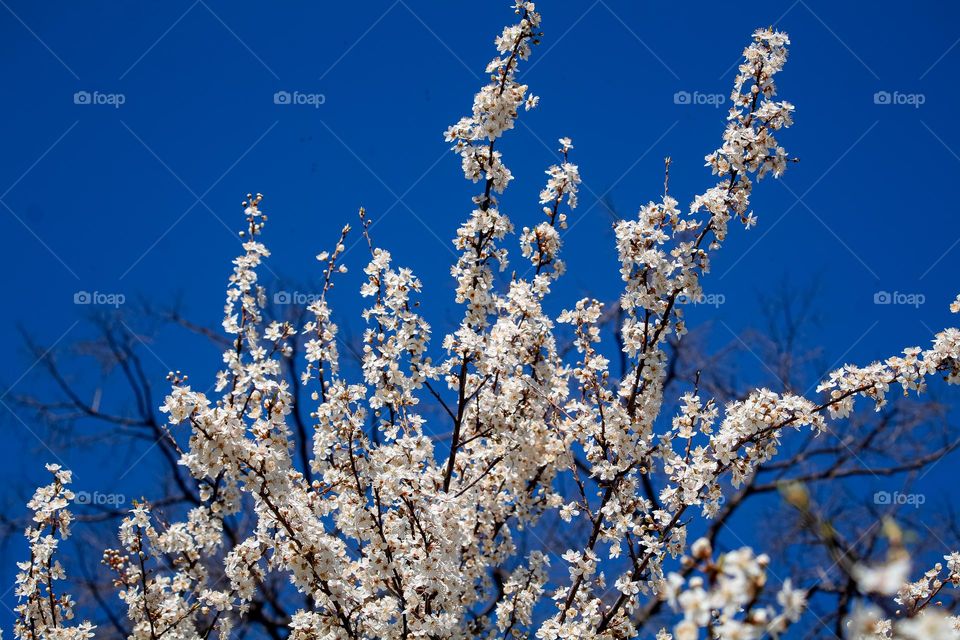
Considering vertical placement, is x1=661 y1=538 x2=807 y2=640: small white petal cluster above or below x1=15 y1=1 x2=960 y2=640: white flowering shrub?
below

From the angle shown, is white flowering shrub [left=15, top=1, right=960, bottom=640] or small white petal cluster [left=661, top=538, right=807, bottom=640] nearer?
small white petal cluster [left=661, top=538, right=807, bottom=640]

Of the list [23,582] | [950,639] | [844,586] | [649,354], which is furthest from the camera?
[844,586]

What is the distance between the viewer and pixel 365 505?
179 inches

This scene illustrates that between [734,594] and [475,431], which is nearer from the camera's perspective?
[734,594]

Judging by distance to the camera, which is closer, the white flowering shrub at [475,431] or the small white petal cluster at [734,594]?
the small white petal cluster at [734,594]

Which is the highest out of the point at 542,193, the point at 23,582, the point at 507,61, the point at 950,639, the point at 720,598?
the point at 507,61

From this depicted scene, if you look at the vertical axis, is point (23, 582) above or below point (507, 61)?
below

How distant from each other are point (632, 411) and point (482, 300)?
Result: 936mm

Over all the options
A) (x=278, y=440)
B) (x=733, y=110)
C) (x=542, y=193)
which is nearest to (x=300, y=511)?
(x=278, y=440)

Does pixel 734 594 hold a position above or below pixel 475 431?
below

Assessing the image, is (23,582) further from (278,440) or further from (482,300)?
(482,300)

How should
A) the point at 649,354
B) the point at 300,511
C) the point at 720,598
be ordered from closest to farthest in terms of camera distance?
the point at 720,598 < the point at 300,511 < the point at 649,354

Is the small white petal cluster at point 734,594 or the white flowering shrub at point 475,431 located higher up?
the white flowering shrub at point 475,431

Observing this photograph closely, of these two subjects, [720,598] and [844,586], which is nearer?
[720,598]
